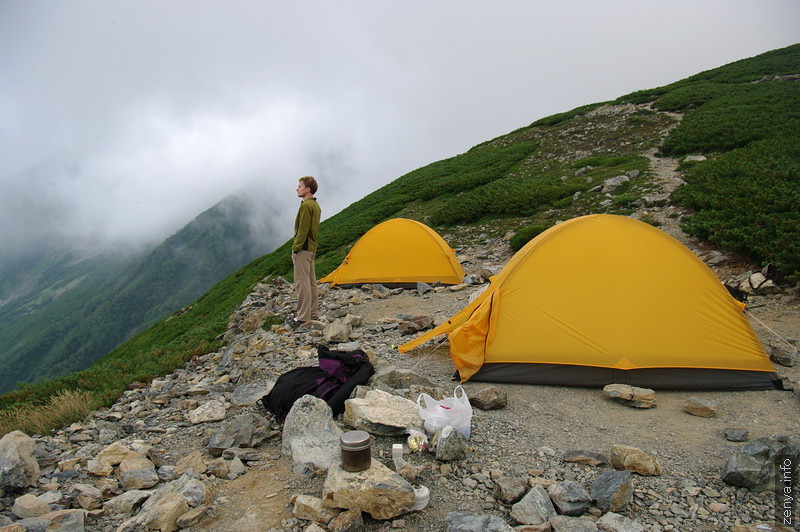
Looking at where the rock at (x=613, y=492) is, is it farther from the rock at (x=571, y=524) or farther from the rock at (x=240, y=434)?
the rock at (x=240, y=434)

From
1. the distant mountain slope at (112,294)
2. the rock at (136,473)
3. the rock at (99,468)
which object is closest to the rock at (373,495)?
the rock at (136,473)

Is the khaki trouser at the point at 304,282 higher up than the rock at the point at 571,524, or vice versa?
the khaki trouser at the point at 304,282

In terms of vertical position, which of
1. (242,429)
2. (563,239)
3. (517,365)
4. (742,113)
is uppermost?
(742,113)

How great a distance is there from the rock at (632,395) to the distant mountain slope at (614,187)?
518cm

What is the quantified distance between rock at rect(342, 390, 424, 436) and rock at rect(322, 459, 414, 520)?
1.06 m

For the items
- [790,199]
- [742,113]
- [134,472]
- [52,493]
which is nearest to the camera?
[52,493]

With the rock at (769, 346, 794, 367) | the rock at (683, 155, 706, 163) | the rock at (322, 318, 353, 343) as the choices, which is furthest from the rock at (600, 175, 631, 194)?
the rock at (322, 318, 353, 343)

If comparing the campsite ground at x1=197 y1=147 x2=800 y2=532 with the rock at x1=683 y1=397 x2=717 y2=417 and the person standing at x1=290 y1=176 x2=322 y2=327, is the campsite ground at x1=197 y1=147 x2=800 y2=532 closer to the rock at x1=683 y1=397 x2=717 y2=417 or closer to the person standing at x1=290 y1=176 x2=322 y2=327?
A: the rock at x1=683 y1=397 x2=717 y2=417

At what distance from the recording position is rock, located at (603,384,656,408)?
583 cm

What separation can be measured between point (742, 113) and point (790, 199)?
61.7 ft

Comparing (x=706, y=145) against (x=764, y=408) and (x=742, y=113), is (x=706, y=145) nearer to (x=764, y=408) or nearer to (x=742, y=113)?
(x=742, y=113)

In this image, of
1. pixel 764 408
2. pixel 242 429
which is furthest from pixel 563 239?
pixel 242 429

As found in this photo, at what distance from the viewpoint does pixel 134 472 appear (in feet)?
14.9

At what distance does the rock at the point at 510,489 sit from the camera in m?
4.00
